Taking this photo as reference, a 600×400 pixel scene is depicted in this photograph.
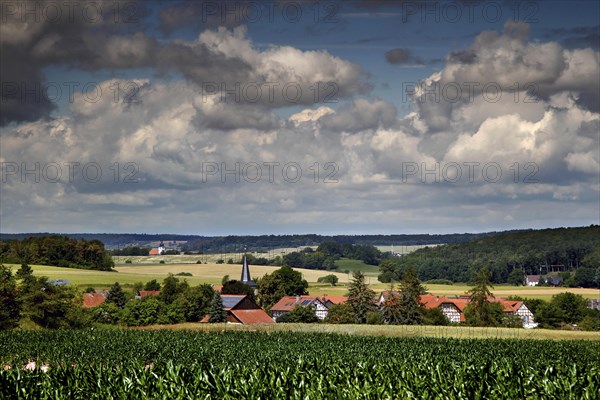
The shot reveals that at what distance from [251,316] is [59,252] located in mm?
82503

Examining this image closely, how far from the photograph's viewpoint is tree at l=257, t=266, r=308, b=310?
147 m

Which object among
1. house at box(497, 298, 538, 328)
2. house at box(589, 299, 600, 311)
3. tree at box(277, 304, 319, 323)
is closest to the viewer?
tree at box(277, 304, 319, 323)

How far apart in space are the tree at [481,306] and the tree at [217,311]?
37024 millimetres

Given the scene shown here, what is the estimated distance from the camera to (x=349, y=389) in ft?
94.0

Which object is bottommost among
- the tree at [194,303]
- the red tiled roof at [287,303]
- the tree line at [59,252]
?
the red tiled roof at [287,303]

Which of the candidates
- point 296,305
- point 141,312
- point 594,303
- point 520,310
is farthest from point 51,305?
point 594,303

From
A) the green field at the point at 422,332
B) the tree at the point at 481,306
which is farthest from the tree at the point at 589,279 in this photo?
the green field at the point at 422,332

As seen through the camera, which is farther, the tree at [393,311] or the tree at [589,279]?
the tree at [589,279]

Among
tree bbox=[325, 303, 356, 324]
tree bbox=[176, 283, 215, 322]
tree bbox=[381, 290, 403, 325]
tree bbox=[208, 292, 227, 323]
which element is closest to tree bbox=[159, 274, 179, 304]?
A: tree bbox=[176, 283, 215, 322]

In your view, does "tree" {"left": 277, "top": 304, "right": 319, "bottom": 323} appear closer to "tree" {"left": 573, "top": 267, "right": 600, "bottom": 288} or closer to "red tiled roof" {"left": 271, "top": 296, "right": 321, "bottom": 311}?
"red tiled roof" {"left": 271, "top": 296, "right": 321, "bottom": 311}

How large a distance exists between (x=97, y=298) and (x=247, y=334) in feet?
226

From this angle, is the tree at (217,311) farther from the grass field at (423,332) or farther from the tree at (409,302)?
the grass field at (423,332)

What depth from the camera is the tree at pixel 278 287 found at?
147 m

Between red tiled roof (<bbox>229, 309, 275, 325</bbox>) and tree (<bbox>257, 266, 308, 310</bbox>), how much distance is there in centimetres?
2556
